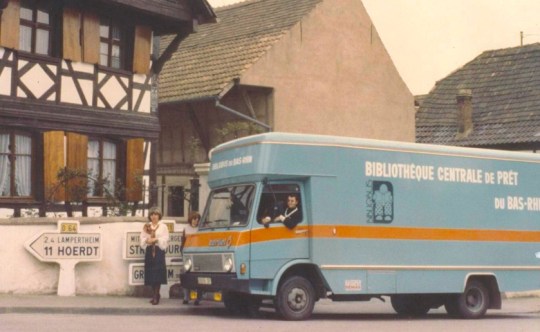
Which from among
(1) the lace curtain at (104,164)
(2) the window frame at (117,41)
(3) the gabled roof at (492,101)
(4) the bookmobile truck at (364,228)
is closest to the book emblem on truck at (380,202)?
(4) the bookmobile truck at (364,228)

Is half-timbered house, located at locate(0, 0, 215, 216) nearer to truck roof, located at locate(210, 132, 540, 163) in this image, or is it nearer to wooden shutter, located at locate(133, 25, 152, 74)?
wooden shutter, located at locate(133, 25, 152, 74)

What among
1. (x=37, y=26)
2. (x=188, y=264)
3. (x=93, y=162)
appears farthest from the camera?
(x=93, y=162)

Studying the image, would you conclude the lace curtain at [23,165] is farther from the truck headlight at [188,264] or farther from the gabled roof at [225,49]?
the gabled roof at [225,49]

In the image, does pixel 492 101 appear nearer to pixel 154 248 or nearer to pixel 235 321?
pixel 154 248

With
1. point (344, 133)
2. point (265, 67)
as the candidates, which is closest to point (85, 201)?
point (265, 67)

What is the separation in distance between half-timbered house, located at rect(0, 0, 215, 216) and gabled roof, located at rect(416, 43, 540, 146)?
58.0 ft

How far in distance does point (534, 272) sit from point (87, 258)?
8305 millimetres

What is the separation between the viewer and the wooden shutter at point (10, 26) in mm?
→ 21109

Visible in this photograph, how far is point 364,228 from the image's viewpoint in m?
17.2

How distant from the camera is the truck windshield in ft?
54.4

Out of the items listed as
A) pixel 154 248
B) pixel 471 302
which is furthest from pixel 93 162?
pixel 471 302

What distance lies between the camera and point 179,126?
1220 inches

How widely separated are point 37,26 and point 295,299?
964 cm

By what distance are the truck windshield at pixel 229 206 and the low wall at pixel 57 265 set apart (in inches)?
108
